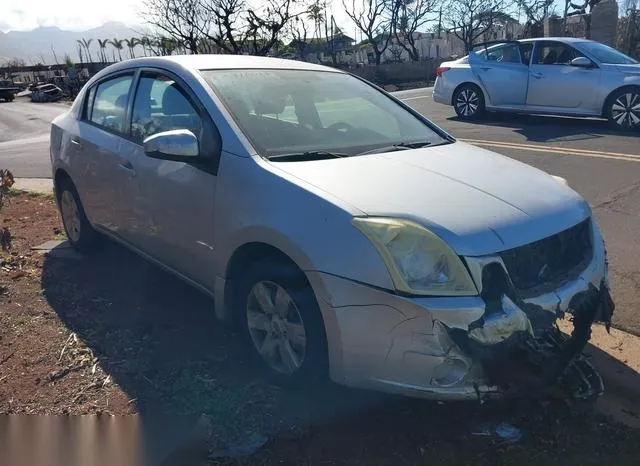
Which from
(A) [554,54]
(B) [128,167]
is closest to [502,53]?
(A) [554,54]

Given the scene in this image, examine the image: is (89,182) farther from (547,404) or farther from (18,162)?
(18,162)

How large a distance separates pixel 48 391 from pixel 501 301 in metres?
2.42

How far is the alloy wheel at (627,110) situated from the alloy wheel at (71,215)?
9.00m

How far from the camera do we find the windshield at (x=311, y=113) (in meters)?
3.55

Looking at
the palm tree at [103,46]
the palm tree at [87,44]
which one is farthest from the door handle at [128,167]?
the palm tree at [87,44]

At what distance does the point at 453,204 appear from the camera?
2.87m

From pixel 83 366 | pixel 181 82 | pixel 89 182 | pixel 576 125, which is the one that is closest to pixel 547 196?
pixel 181 82

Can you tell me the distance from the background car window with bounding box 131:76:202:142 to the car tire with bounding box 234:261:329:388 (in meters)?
1.02

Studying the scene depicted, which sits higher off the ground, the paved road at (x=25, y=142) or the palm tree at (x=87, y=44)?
the palm tree at (x=87, y=44)

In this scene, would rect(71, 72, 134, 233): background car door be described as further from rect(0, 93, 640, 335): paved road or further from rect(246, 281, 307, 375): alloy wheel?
rect(0, 93, 640, 335): paved road

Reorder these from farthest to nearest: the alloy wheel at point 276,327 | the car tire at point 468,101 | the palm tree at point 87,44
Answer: the palm tree at point 87,44 → the car tire at point 468,101 → the alloy wheel at point 276,327

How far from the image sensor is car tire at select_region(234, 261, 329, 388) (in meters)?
2.91

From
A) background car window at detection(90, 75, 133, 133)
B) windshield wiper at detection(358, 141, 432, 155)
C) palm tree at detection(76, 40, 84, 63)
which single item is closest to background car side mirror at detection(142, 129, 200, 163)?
windshield wiper at detection(358, 141, 432, 155)

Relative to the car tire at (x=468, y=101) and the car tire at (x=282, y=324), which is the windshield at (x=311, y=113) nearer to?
the car tire at (x=282, y=324)
